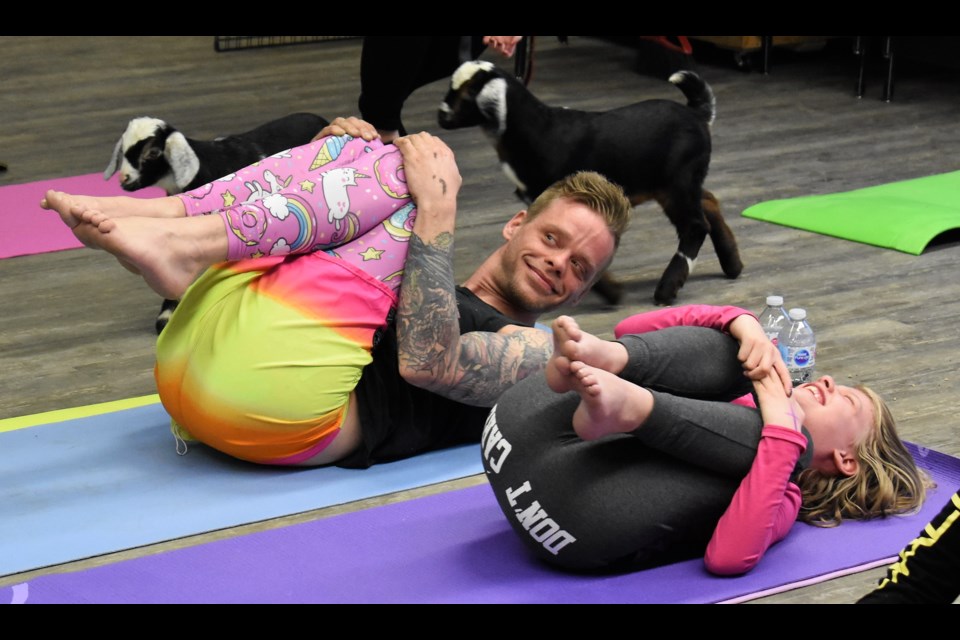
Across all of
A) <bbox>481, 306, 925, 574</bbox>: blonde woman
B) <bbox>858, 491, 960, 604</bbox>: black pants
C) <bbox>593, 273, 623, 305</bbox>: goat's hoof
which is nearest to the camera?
<bbox>858, 491, 960, 604</bbox>: black pants

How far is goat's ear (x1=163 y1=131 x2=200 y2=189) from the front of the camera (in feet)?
10.2

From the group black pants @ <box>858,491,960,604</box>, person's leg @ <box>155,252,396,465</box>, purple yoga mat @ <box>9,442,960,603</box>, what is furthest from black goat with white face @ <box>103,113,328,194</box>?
black pants @ <box>858,491,960,604</box>

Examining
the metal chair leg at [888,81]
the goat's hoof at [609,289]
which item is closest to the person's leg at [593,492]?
the goat's hoof at [609,289]

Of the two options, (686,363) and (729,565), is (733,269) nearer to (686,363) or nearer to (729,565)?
(686,363)

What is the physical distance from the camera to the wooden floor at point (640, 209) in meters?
3.00

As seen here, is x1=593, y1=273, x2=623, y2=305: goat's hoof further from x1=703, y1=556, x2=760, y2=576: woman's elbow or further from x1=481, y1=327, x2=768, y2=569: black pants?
x1=703, y1=556, x2=760, y2=576: woman's elbow

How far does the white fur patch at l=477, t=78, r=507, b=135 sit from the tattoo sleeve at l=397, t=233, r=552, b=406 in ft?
3.54

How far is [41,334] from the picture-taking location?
10.8 ft

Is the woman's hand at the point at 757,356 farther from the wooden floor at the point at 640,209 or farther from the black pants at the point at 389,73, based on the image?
the black pants at the point at 389,73

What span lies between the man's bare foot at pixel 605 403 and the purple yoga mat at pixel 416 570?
0.90ft

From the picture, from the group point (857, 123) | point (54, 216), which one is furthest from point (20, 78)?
point (857, 123)

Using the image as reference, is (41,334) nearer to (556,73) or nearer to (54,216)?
(54,216)

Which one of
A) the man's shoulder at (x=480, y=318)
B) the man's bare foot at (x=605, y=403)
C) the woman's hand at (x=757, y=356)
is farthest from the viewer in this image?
the man's shoulder at (x=480, y=318)
